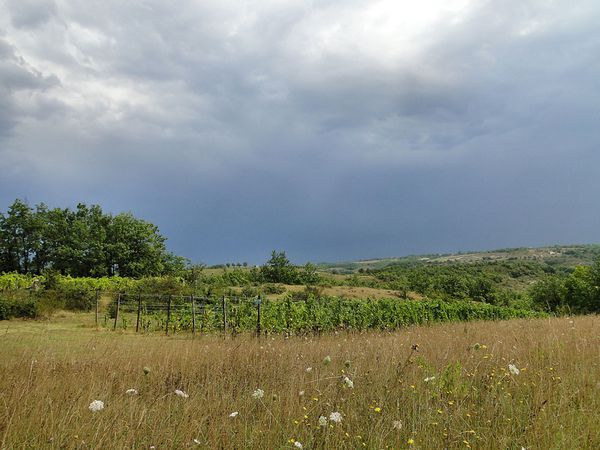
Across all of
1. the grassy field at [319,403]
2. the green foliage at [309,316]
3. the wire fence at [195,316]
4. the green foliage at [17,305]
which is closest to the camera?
the grassy field at [319,403]

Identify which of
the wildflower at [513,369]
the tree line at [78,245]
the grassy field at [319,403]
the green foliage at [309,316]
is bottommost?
the green foliage at [309,316]

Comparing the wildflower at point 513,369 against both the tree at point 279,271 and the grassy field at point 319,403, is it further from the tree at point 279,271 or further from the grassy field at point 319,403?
the tree at point 279,271

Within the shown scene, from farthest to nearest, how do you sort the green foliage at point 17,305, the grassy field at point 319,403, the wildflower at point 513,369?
the green foliage at point 17,305
the wildflower at point 513,369
the grassy field at point 319,403

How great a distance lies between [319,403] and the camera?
3.37m

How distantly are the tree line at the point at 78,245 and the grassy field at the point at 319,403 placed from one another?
170 feet

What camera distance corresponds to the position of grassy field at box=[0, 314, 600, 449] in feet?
9.20

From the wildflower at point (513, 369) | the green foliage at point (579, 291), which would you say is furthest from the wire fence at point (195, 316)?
the green foliage at point (579, 291)

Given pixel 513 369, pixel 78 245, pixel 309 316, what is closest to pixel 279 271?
pixel 78 245

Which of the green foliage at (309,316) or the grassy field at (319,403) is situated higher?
the grassy field at (319,403)

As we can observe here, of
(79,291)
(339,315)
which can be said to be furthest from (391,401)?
(79,291)

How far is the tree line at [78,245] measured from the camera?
174ft

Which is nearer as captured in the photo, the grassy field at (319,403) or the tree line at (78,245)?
the grassy field at (319,403)

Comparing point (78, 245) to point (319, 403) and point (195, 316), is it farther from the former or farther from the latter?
point (319, 403)

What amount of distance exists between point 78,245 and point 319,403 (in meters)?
56.7
